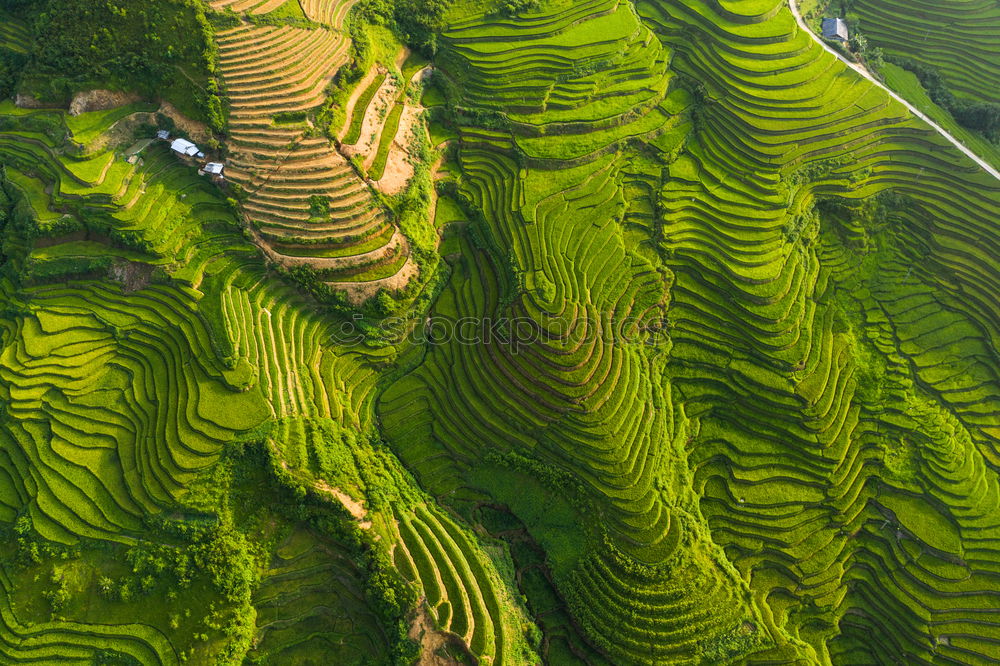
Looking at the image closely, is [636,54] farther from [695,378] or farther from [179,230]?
[179,230]

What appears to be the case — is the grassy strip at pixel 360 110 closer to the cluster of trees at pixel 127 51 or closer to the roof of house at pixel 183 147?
the cluster of trees at pixel 127 51

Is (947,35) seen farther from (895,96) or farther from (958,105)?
(895,96)

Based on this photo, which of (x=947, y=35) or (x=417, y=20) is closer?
(x=417, y=20)

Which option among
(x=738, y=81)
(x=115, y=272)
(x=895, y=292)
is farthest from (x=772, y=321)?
(x=115, y=272)

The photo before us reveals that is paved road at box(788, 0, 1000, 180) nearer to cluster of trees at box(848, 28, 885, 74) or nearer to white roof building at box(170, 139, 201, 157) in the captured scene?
cluster of trees at box(848, 28, 885, 74)

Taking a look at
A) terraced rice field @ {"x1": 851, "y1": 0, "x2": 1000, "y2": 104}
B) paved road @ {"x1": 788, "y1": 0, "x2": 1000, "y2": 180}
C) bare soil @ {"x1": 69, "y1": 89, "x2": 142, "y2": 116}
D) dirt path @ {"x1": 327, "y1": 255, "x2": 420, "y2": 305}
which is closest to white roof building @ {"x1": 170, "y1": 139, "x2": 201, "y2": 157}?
bare soil @ {"x1": 69, "y1": 89, "x2": 142, "y2": 116}

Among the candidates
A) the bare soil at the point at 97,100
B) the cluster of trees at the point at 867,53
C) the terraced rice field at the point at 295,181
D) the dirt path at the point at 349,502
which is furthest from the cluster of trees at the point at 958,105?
the bare soil at the point at 97,100

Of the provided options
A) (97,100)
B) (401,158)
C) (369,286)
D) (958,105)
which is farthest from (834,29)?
(97,100)
